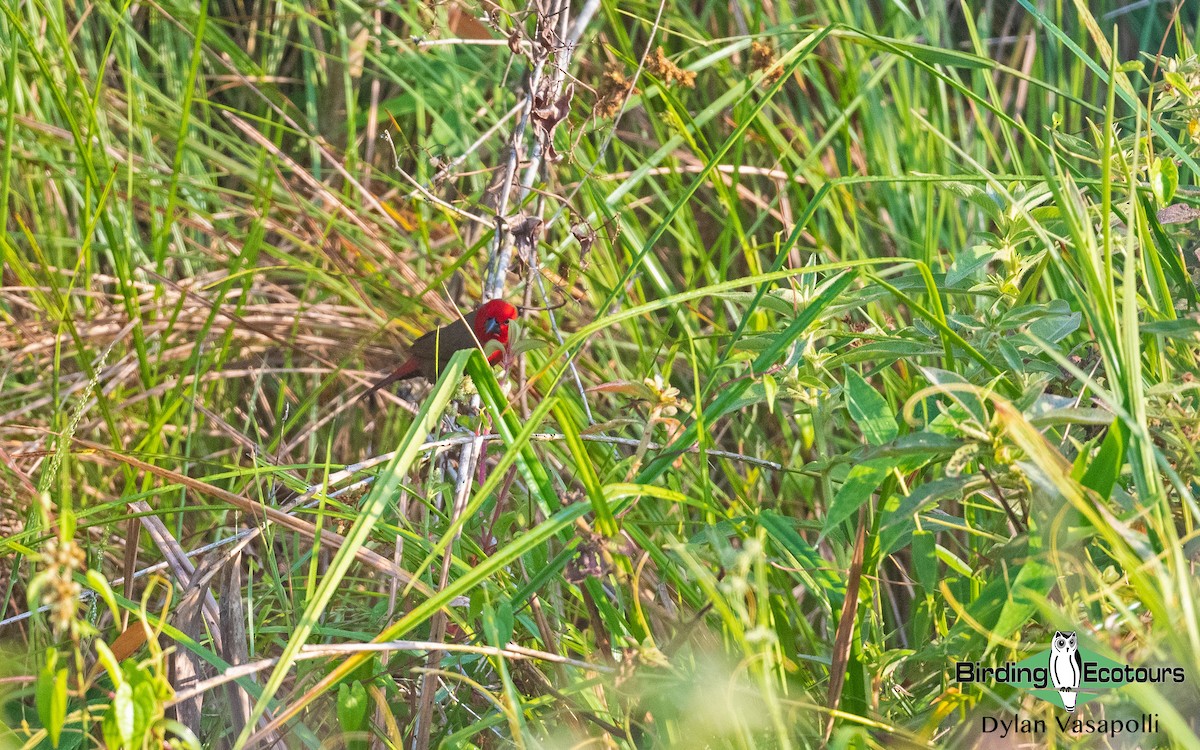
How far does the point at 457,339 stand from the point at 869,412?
3.54 ft

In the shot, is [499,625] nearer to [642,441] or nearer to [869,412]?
[642,441]

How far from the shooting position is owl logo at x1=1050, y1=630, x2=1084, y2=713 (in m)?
1.02

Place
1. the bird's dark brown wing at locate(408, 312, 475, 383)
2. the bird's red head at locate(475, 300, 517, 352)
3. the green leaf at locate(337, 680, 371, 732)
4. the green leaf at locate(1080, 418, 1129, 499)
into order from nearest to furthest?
the green leaf at locate(1080, 418, 1129, 499) < the green leaf at locate(337, 680, 371, 732) < the bird's red head at locate(475, 300, 517, 352) < the bird's dark brown wing at locate(408, 312, 475, 383)

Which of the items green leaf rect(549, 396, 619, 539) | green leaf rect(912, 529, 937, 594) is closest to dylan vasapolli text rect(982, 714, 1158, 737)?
green leaf rect(912, 529, 937, 594)

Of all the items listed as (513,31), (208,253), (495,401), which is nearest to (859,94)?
(513,31)

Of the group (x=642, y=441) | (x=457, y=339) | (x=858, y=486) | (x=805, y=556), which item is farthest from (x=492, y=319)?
(x=858, y=486)

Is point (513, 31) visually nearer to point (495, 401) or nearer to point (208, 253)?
point (495, 401)

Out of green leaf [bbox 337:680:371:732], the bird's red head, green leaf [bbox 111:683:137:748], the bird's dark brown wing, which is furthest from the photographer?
the bird's dark brown wing

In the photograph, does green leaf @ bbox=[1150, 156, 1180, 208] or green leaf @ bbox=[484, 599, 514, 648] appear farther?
green leaf @ bbox=[1150, 156, 1180, 208]

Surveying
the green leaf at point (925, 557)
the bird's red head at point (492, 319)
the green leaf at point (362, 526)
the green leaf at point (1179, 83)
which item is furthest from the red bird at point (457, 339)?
the green leaf at point (1179, 83)

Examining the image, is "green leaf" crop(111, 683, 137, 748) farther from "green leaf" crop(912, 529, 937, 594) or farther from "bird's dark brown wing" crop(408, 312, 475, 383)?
"bird's dark brown wing" crop(408, 312, 475, 383)

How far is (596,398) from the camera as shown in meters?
2.43

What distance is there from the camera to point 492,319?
185cm

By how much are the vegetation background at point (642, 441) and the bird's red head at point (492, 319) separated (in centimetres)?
3
